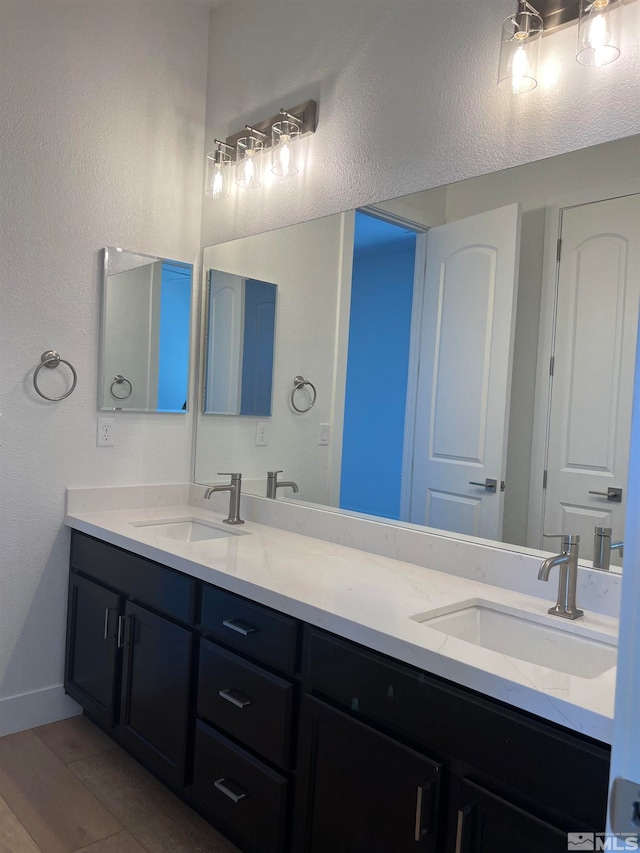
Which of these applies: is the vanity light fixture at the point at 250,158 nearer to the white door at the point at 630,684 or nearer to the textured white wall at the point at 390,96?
the textured white wall at the point at 390,96

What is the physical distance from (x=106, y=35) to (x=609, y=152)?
1.97 metres

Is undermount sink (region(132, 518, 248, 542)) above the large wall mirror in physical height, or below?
below

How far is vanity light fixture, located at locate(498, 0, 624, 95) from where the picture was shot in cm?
154

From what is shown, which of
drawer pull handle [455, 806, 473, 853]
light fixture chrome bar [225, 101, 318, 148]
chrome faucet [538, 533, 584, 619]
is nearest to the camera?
drawer pull handle [455, 806, 473, 853]

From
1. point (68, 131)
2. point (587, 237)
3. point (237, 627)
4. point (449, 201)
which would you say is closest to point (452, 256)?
point (449, 201)

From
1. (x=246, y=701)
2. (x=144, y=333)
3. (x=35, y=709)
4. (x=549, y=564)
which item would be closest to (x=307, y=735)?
(x=246, y=701)

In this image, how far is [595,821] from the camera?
102cm

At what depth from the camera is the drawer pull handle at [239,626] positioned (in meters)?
1.70

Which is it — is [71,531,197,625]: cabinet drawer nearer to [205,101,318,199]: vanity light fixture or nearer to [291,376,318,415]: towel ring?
[291,376,318,415]: towel ring

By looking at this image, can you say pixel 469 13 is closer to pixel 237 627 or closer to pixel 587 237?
pixel 587 237

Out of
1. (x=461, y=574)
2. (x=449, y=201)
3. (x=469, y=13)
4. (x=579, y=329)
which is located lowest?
(x=461, y=574)

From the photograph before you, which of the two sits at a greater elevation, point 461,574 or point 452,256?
point 452,256

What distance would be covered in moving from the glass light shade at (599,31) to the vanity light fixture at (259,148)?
40.4 inches

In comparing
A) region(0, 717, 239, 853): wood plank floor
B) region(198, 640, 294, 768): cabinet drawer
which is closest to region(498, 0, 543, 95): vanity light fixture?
region(198, 640, 294, 768): cabinet drawer
